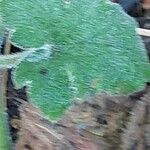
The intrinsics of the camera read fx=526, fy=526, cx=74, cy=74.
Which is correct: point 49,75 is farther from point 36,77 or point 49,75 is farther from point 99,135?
point 99,135

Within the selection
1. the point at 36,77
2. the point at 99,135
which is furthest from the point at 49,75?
the point at 99,135

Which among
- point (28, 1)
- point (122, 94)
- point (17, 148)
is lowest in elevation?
point (17, 148)

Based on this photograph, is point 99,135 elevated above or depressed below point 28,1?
below

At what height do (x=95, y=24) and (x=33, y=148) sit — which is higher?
(x=95, y=24)

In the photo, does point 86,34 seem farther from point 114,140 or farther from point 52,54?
point 114,140

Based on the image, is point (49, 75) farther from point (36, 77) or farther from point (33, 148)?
point (33, 148)
